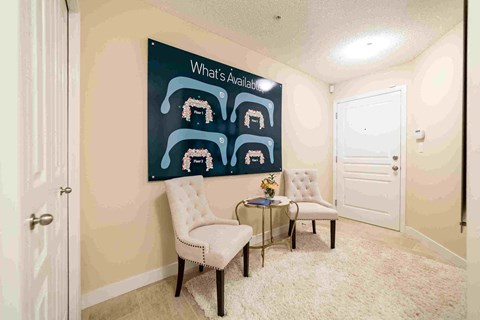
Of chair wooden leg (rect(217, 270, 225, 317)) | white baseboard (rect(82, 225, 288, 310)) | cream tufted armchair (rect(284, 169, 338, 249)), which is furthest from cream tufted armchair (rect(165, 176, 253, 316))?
cream tufted armchair (rect(284, 169, 338, 249))

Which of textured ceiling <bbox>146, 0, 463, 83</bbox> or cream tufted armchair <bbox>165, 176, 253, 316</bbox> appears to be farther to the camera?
textured ceiling <bbox>146, 0, 463, 83</bbox>

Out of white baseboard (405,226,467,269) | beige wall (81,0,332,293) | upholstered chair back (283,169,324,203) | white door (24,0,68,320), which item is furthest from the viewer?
upholstered chair back (283,169,324,203)

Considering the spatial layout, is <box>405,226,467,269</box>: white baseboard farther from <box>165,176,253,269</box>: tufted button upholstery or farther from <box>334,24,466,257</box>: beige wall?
<box>165,176,253,269</box>: tufted button upholstery

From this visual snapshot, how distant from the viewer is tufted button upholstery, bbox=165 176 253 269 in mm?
1574

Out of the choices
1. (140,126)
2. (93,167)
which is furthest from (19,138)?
(140,126)

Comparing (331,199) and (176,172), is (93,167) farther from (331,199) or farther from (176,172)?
(331,199)

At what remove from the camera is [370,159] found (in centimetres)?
362

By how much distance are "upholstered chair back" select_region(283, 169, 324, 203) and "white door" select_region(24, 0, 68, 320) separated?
2.67 metres

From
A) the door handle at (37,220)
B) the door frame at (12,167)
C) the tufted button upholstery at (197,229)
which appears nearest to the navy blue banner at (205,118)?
the tufted button upholstery at (197,229)

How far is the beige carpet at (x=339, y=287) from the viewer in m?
1.55

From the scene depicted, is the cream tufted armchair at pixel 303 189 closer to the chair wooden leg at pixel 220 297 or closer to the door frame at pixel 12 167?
the chair wooden leg at pixel 220 297

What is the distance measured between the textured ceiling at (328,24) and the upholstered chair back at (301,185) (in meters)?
1.74

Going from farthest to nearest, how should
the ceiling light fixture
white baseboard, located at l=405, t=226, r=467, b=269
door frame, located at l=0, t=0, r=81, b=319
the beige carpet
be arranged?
the ceiling light fixture → white baseboard, located at l=405, t=226, r=467, b=269 → the beige carpet → door frame, located at l=0, t=0, r=81, b=319

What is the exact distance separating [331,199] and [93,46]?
4258 millimetres
